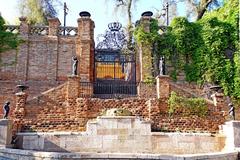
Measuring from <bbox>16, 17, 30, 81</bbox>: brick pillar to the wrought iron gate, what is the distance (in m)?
3.65

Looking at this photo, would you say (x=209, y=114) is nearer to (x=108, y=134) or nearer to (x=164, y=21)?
(x=108, y=134)

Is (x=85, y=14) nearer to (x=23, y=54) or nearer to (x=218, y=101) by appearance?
(x=23, y=54)

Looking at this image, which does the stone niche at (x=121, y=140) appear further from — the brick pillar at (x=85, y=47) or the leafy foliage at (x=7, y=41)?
the leafy foliage at (x=7, y=41)

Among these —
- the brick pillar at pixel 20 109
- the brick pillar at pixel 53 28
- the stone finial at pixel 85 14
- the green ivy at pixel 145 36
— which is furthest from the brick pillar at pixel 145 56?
the brick pillar at pixel 20 109

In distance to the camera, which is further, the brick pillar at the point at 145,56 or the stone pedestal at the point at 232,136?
the brick pillar at the point at 145,56

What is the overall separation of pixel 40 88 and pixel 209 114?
8.59 m

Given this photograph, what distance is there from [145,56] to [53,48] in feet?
16.0

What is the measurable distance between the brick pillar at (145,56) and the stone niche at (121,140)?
6.77 m

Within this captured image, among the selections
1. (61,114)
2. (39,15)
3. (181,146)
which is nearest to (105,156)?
(181,146)

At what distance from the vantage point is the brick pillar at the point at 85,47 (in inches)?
727

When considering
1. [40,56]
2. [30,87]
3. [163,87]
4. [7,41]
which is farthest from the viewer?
[40,56]

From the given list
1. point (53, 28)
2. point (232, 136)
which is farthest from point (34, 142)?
point (53, 28)

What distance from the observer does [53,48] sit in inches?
761

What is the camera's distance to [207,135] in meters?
12.0
